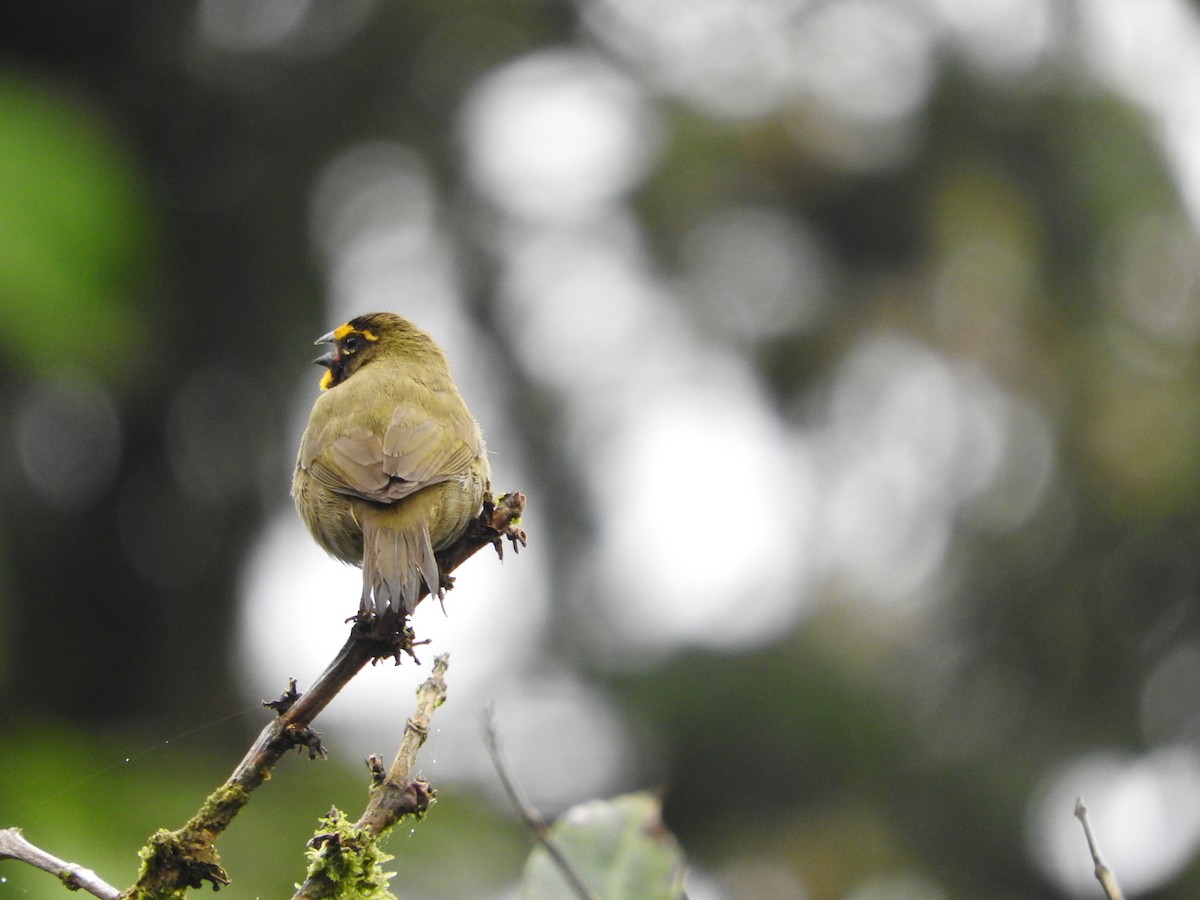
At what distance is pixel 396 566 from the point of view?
354 cm

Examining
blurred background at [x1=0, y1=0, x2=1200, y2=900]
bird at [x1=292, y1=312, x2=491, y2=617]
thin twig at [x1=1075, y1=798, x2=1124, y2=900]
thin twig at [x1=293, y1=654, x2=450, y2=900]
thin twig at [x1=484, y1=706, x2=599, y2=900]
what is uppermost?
blurred background at [x1=0, y1=0, x2=1200, y2=900]

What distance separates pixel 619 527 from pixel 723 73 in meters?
3.53

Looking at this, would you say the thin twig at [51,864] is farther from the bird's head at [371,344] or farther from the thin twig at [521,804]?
the bird's head at [371,344]

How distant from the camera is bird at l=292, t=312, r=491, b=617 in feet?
12.1

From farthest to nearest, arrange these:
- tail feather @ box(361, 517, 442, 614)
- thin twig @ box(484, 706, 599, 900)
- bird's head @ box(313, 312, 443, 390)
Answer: bird's head @ box(313, 312, 443, 390)
tail feather @ box(361, 517, 442, 614)
thin twig @ box(484, 706, 599, 900)

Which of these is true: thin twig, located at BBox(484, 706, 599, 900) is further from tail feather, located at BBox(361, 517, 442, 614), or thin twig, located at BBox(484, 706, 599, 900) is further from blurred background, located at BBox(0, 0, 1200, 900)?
blurred background, located at BBox(0, 0, 1200, 900)

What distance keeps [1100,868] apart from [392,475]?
253 centimetres

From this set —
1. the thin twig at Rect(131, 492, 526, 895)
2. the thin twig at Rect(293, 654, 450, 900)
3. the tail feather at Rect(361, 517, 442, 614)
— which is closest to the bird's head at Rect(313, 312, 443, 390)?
the tail feather at Rect(361, 517, 442, 614)

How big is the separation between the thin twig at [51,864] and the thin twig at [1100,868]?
1.43 m

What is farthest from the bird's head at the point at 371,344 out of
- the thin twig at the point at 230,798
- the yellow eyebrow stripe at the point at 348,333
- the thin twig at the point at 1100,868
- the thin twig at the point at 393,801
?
the thin twig at the point at 1100,868

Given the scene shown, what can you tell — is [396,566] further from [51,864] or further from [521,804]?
[521,804]

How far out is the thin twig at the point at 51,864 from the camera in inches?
79.1

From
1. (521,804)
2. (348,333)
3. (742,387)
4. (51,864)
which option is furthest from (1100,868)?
(742,387)

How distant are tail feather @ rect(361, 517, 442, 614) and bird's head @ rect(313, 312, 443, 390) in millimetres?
1384
